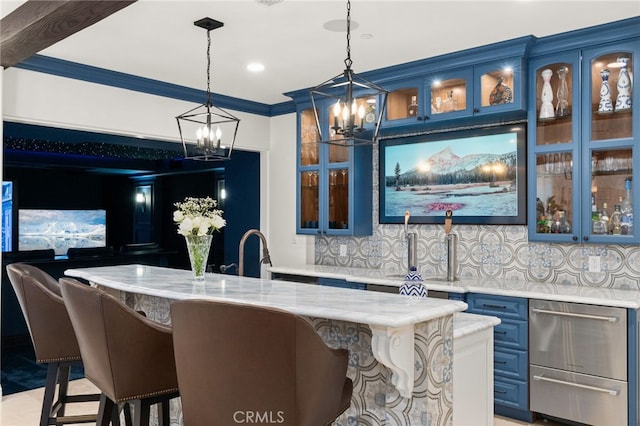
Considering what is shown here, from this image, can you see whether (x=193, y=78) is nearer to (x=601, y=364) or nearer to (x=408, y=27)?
(x=408, y=27)

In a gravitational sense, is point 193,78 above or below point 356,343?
above

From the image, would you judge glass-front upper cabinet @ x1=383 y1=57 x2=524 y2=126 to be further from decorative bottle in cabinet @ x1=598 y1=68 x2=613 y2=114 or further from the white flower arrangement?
the white flower arrangement

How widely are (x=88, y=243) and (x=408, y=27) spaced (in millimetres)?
7529

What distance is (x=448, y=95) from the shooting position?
166 inches

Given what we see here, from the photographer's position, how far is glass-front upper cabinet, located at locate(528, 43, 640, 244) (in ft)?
11.3

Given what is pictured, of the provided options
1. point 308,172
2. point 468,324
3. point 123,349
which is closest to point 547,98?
point 468,324

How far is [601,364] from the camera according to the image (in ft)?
10.6

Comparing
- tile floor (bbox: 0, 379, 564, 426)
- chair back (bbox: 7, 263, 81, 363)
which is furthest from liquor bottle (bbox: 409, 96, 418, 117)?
chair back (bbox: 7, 263, 81, 363)

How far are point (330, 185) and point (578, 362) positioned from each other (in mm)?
2670

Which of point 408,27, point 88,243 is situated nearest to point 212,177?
point 88,243

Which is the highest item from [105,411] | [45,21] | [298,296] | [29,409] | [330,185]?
[45,21]

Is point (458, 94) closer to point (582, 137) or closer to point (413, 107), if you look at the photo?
point (413, 107)

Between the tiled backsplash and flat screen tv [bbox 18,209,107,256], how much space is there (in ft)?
17.1

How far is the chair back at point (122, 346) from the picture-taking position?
192 centimetres
